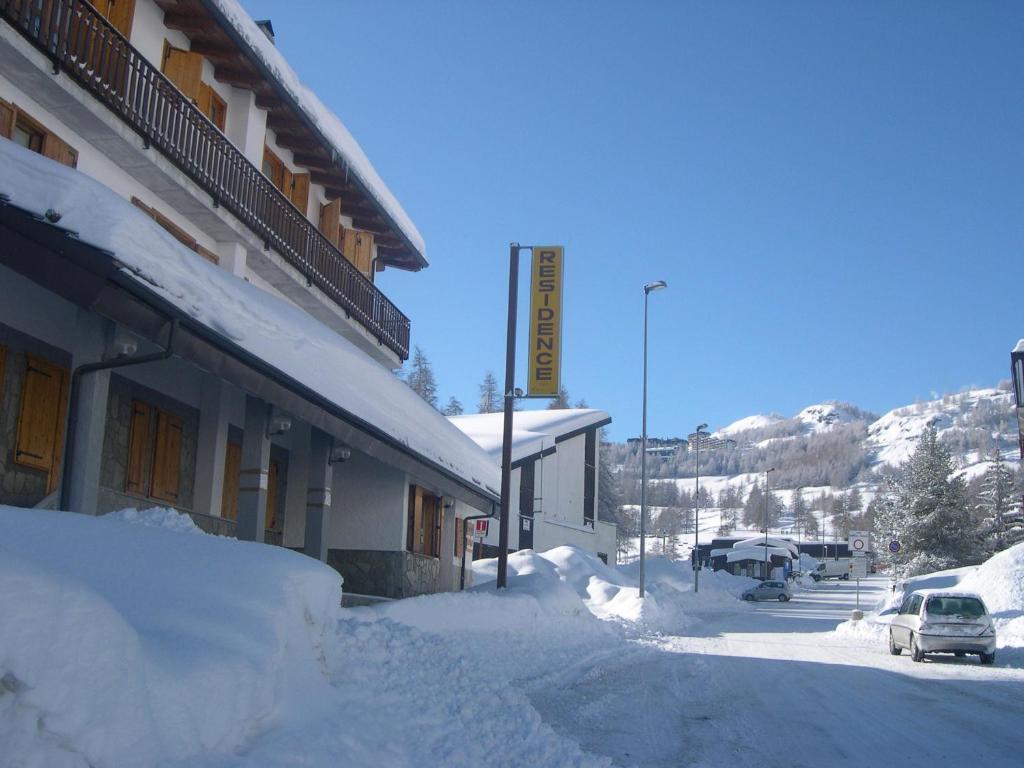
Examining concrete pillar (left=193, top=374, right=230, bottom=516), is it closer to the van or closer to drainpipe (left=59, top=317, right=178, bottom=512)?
drainpipe (left=59, top=317, right=178, bottom=512)

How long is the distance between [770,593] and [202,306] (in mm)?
57052

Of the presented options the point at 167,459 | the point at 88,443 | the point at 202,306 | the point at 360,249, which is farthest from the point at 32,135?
the point at 360,249

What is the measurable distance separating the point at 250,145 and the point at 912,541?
146 ft

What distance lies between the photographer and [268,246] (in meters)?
19.8

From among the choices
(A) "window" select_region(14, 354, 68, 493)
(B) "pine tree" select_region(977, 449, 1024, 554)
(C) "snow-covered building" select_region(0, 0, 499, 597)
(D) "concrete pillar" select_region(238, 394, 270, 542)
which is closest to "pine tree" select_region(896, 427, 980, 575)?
(B) "pine tree" select_region(977, 449, 1024, 554)

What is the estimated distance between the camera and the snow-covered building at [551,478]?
49.5m

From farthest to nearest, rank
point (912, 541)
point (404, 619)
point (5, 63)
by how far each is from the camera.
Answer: point (912, 541), point (404, 619), point (5, 63)

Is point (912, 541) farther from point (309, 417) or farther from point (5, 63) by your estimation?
point (5, 63)

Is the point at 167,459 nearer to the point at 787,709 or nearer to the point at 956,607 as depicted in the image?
the point at 787,709

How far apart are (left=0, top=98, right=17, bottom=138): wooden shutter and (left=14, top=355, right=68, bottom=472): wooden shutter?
11.0ft

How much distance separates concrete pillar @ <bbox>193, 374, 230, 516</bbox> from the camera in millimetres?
16109

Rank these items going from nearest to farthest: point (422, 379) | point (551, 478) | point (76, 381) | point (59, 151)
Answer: point (76, 381) < point (59, 151) < point (551, 478) < point (422, 379)

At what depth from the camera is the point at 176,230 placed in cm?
1748

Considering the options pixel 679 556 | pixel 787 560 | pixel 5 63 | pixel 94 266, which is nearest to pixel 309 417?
pixel 94 266
